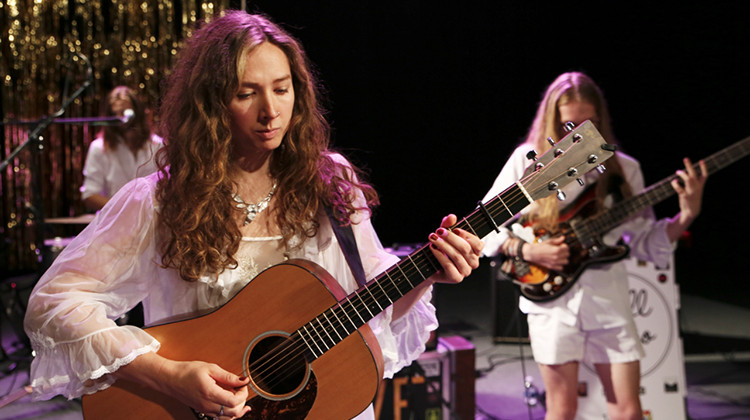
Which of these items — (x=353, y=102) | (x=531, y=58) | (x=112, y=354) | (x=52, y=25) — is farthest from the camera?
(x=52, y=25)

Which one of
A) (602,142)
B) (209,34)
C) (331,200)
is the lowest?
(331,200)

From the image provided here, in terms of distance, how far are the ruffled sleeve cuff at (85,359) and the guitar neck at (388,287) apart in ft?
1.45

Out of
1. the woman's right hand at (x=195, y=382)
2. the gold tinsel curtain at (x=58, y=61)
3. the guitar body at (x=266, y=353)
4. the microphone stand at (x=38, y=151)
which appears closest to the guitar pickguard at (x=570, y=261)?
the guitar body at (x=266, y=353)

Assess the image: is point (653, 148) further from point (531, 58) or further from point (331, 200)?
point (331, 200)

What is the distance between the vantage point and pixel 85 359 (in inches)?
59.2

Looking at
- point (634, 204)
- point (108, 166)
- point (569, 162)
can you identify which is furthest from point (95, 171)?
point (569, 162)

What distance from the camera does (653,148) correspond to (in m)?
6.13

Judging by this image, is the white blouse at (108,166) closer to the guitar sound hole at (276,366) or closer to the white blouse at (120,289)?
the white blouse at (120,289)

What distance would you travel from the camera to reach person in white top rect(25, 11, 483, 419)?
1523 millimetres

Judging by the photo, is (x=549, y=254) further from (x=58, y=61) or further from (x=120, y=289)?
(x=58, y=61)

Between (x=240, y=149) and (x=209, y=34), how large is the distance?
1.14 ft

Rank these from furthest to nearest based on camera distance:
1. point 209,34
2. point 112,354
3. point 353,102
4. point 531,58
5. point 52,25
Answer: point 52,25, point 353,102, point 531,58, point 209,34, point 112,354

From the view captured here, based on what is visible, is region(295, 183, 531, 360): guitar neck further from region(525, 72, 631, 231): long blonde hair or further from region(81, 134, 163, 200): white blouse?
region(81, 134, 163, 200): white blouse

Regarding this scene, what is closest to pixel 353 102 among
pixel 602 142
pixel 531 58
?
pixel 531 58
